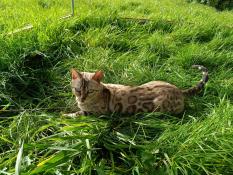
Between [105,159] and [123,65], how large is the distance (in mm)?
1687

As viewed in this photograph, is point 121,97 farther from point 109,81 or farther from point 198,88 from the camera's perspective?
point 198,88

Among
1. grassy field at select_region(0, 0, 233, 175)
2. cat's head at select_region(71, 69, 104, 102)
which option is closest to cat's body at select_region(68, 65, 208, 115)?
cat's head at select_region(71, 69, 104, 102)

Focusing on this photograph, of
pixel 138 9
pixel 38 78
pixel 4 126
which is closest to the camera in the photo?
pixel 4 126

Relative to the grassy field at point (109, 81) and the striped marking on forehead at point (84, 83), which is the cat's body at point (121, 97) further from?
the grassy field at point (109, 81)

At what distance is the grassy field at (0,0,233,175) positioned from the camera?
8.72ft

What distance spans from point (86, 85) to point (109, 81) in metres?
0.73

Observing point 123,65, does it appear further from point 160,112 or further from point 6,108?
point 6,108

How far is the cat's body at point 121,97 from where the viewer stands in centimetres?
340

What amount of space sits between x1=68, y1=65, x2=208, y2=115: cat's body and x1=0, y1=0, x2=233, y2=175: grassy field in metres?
0.11

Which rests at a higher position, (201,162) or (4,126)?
(201,162)

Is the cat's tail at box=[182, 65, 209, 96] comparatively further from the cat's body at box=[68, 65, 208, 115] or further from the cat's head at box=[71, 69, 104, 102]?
the cat's head at box=[71, 69, 104, 102]

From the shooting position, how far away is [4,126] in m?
3.27

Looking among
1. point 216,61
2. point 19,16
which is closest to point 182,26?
point 216,61

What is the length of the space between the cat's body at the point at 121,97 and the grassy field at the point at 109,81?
0.11 m
